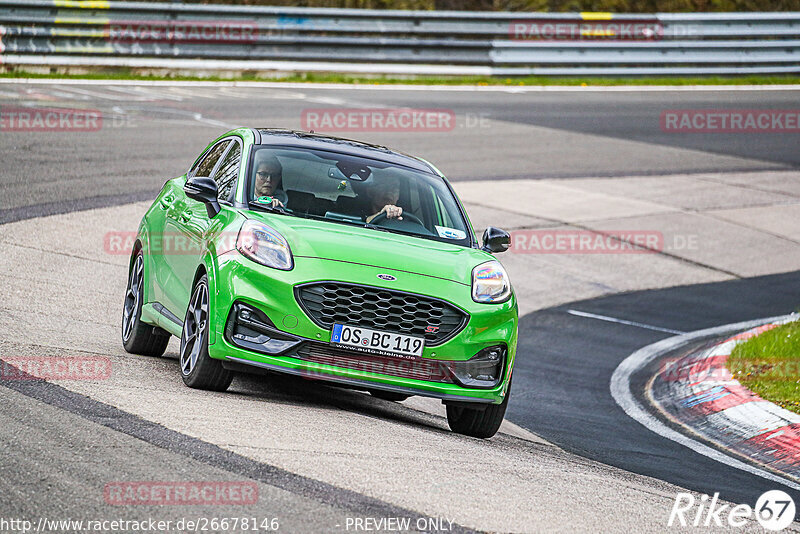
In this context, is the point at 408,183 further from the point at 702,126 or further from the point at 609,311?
the point at 702,126

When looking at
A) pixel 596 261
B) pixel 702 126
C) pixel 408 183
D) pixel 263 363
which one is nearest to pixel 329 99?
pixel 702 126

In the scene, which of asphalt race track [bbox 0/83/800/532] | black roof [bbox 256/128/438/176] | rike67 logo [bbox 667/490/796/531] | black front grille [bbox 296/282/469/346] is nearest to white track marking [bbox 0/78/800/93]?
asphalt race track [bbox 0/83/800/532]

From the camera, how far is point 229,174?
822 cm

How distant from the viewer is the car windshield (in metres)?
7.88

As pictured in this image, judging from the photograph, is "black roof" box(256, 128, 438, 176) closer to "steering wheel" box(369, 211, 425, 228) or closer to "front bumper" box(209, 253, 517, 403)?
"steering wheel" box(369, 211, 425, 228)

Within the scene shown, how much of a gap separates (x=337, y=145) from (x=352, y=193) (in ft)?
2.17

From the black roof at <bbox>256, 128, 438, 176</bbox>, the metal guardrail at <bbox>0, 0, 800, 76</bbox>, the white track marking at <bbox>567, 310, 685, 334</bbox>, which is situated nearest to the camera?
the black roof at <bbox>256, 128, 438, 176</bbox>

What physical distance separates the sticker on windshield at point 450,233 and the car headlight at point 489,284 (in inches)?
21.3

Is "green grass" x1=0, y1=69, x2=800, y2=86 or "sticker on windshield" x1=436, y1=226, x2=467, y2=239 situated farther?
"green grass" x1=0, y1=69, x2=800, y2=86

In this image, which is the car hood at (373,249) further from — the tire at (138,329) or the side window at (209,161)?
the tire at (138,329)

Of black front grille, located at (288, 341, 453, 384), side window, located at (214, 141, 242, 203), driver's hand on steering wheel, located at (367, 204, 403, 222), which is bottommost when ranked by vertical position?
black front grille, located at (288, 341, 453, 384)

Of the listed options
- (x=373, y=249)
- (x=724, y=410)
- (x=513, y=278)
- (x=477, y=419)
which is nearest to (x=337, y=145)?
(x=373, y=249)

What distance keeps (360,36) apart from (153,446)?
22.1 metres

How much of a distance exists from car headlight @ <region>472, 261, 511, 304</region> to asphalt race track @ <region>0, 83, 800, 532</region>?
88 centimetres
